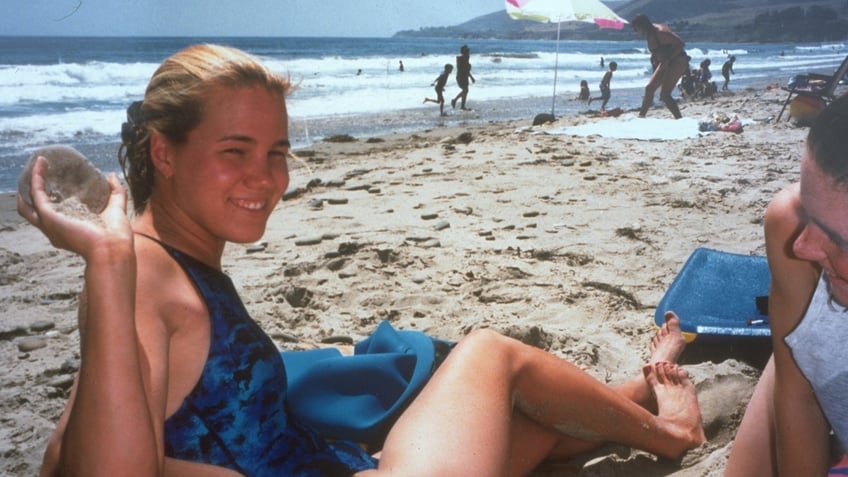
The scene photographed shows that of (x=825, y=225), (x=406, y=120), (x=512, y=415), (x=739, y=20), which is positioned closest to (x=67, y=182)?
(x=512, y=415)

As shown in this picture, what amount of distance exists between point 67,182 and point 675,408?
1986mm

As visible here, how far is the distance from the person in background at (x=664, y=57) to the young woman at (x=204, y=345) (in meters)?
9.61

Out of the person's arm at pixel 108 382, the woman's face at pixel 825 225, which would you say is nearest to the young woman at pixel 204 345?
the person's arm at pixel 108 382

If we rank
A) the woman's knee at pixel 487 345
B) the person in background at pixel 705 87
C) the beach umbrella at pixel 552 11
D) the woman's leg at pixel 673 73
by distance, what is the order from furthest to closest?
1. the person in background at pixel 705 87
2. the beach umbrella at pixel 552 11
3. the woman's leg at pixel 673 73
4. the woman's knee at pixel 487 345

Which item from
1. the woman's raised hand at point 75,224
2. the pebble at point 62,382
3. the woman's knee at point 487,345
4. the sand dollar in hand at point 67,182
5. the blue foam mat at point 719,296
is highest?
the sand dollar in hand at point 67,182

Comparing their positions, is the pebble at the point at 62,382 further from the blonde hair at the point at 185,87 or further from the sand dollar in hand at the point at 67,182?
the sand dollar in hand at the point at 67,182

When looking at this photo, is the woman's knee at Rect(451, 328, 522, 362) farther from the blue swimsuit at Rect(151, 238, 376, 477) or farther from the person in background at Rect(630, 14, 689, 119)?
the person in background at Rect(630, 14, 689, 119)

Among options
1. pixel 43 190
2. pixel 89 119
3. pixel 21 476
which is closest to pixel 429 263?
pixel 21 476

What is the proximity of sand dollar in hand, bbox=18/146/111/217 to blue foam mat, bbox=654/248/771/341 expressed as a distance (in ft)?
7.62

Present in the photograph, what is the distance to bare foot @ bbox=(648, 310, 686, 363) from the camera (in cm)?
255

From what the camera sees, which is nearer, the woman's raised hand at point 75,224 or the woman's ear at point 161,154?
the woman's raised hand at point 75,224

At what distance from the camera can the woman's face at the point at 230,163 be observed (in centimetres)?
155

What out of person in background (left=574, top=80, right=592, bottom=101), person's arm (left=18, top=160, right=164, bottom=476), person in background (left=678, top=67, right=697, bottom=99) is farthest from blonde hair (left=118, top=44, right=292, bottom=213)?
person in background (left=678, top=67, right=697, bottom=99)

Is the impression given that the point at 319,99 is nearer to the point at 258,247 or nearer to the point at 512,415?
the point at 258,247
